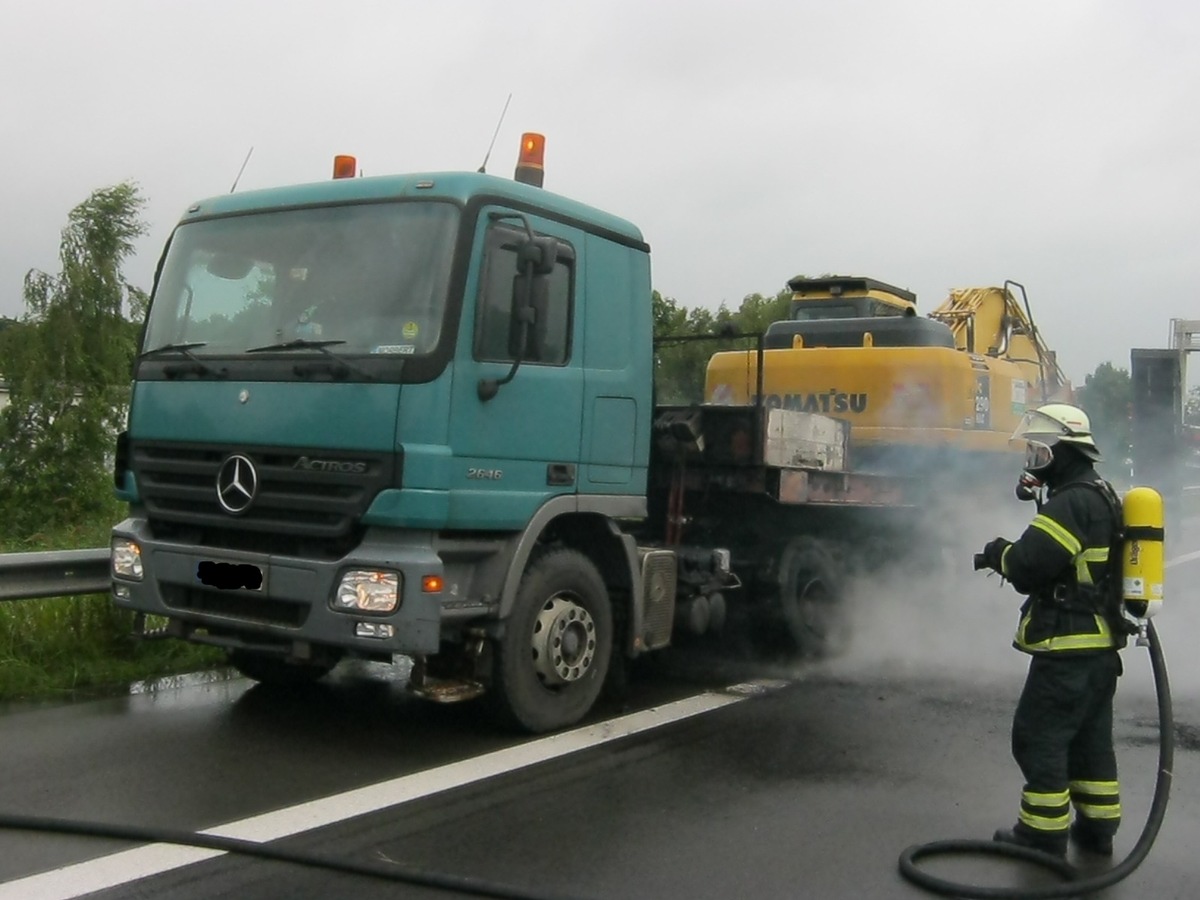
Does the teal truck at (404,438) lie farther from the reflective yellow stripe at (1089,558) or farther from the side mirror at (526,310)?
the reflective yellow stripe at (1089,558)

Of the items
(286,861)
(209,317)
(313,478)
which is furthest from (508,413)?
(286,861)

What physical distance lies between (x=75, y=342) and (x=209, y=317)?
13611mm

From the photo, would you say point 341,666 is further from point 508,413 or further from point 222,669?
point 508,413

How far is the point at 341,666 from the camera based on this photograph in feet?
25.9

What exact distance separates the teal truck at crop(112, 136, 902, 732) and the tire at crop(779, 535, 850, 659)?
1.86m

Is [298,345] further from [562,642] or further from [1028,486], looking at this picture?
[1028,486]

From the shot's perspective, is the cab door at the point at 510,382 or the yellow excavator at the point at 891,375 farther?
the yellow excavator at the point at 891,375

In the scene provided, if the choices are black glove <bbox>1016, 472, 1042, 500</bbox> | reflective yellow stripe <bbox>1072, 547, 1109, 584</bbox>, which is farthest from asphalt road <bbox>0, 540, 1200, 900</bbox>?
black glove <bbox>1016, 472, 1042, 500</bbox>

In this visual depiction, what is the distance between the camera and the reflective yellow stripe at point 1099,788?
187 inches

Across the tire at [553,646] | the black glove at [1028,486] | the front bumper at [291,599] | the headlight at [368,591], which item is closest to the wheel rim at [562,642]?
the tire at [553,646]

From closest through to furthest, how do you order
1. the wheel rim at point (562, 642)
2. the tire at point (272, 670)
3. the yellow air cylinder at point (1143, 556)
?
the yellow air cylinder at point (1143, 556)
the wheel rim at point (562, 642)
the tire at point (272, 670)

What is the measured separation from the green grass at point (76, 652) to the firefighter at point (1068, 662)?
15.1 ft

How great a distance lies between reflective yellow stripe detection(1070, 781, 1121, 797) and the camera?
15.6ft

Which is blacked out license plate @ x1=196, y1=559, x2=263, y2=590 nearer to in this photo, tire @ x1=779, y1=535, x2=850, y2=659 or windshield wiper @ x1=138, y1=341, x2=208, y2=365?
windshield wiper @ x1=138, y1=341, x2=208, y2=365
